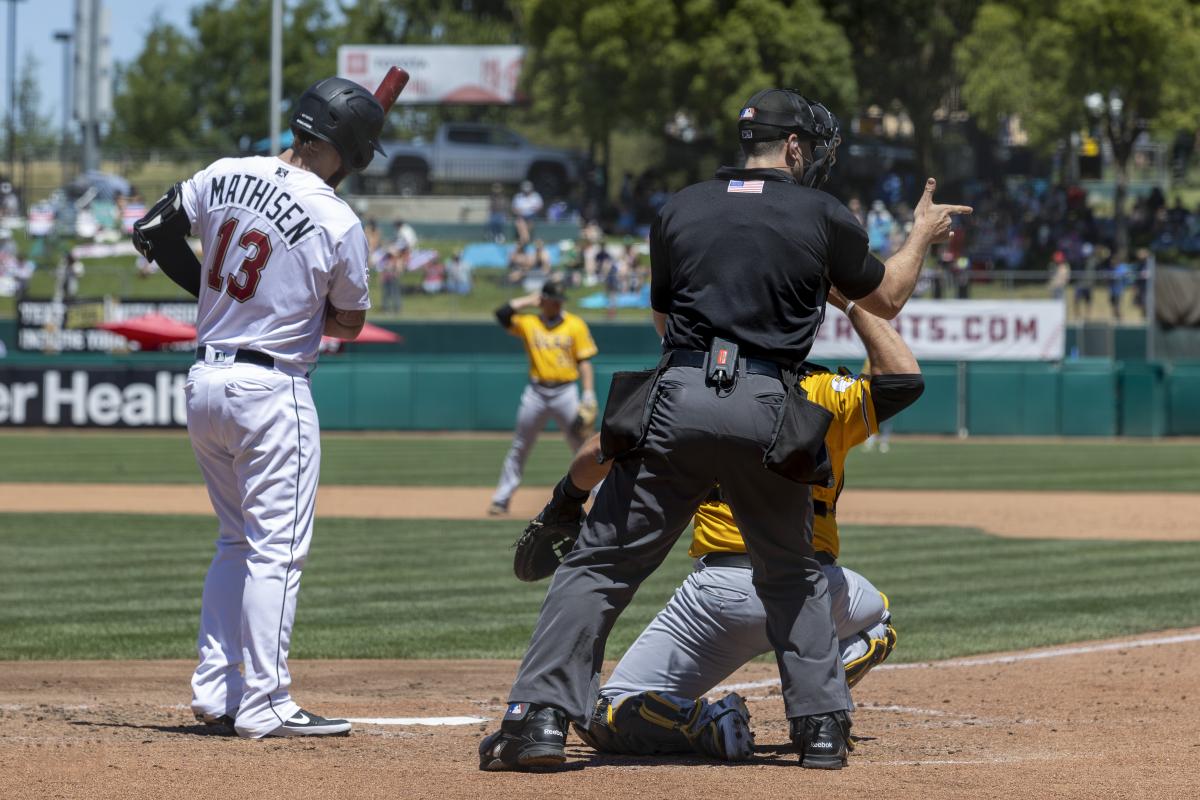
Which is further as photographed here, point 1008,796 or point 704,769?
point 704,769

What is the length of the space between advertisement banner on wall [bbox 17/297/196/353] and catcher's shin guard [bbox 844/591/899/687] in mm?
27803

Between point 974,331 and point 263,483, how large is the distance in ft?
83.3

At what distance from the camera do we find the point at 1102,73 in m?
38.0

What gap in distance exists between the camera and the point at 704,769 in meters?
4.72

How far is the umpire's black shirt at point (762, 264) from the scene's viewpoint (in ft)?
14.9

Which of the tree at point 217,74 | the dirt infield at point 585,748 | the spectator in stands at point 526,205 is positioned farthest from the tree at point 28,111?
the dirt infield at point 585,748

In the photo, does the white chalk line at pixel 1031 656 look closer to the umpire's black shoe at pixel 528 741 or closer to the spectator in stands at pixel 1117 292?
the umpire's black shoe at pixel 528 741

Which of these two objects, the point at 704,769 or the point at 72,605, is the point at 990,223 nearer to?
the point at 72,605

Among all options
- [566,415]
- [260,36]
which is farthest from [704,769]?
[260,36]

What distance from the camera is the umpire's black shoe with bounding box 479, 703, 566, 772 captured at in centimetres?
453

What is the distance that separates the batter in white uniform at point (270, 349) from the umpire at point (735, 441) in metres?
0.88

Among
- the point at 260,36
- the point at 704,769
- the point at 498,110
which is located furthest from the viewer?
the point at 260,36

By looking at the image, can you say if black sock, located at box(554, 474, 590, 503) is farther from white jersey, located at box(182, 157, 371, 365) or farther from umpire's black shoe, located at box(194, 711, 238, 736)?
Answer: umpire's black shoe, located at box(194, 711, 238, 736)

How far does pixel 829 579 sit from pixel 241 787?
6.17 ft
